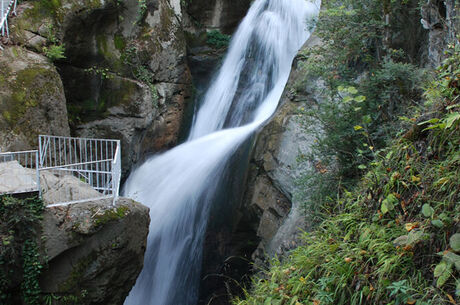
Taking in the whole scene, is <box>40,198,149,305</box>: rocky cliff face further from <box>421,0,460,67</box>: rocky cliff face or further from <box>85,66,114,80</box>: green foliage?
<box>421,0,460,67</box>: rocky cliff face

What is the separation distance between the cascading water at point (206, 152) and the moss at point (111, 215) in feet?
6.97

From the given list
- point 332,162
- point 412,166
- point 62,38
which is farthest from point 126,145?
point 412,166

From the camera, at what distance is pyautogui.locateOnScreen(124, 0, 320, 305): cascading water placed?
28.2ft

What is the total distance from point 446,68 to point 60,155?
25.0 ft

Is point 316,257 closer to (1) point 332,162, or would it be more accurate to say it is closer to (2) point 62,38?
(1) point 332,162

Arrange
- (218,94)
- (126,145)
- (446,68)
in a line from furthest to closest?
(218,94) → (126,145) → (446,68)

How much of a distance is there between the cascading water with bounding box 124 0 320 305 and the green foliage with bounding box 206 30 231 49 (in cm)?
34

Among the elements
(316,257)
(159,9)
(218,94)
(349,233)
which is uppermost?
(159,9)

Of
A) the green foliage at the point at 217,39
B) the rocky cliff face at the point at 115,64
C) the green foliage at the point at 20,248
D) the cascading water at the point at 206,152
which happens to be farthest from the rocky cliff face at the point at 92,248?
the green foliage at the point at 217,39

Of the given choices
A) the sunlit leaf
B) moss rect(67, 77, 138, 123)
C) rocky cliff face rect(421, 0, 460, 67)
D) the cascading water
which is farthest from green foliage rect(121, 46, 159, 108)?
the sunlit leaf

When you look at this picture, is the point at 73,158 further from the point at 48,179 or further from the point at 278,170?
the point at 278,170

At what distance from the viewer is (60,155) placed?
27.0 feet

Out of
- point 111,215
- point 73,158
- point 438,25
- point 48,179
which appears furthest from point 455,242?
point 73,158

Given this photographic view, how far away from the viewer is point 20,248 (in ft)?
18.6
